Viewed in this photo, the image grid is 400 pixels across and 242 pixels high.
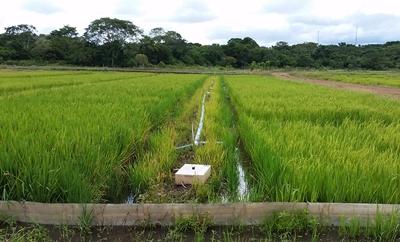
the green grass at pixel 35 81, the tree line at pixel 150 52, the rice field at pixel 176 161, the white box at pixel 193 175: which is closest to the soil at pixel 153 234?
the rice field at pixel 176 161

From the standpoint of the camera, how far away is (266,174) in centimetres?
337

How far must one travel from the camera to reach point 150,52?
62344mm

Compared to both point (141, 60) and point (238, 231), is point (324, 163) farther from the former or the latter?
point (141, 60)

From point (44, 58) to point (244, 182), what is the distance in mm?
58450

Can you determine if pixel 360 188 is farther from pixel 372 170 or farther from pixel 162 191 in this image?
pixel 162 191

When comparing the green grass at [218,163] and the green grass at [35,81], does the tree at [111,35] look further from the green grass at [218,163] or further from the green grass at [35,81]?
the green grass at [218,163]

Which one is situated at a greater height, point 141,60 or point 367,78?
point 141,60

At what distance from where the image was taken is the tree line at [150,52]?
57.0m

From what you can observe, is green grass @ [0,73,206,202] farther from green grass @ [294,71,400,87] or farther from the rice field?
green grass @ [294,71,400,87]

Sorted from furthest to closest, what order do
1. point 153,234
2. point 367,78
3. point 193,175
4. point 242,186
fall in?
point 367,78 < point 242,186 < point 193,175 < point 153,234

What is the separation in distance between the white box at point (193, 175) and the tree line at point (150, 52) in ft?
180

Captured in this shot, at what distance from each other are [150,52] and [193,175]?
60.3m

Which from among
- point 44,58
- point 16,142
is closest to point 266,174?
point 16,142

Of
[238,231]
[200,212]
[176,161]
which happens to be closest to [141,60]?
[176,161]
